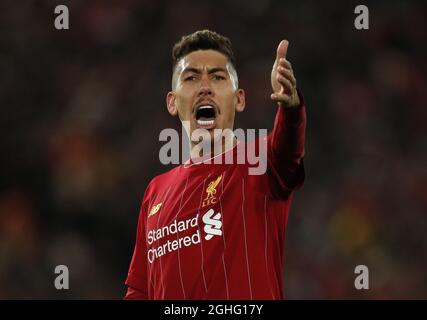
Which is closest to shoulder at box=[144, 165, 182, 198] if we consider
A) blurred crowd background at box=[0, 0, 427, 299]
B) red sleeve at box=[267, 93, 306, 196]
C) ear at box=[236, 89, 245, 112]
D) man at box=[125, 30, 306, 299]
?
man at box=[125, 30, 306, 299]

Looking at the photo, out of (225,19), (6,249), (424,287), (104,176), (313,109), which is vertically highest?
(225,19)

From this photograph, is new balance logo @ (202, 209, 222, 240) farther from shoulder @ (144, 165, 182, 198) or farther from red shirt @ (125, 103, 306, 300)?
shoulder @ (144, 165, 182, 198)

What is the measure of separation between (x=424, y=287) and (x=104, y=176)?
8.32 feet

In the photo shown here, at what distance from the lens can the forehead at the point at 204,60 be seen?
2956 mm

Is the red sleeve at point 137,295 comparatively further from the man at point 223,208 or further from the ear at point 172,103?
the ear at point 172,103

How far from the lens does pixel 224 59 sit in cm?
299

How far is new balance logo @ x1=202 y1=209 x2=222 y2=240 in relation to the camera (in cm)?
257

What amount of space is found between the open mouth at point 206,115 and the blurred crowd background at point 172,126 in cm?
276

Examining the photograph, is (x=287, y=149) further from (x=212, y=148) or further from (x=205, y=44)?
(x=205, y=44)

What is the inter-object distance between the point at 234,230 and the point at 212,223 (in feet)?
0.29

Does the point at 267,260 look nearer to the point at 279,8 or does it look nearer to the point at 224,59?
the point at 224,59
